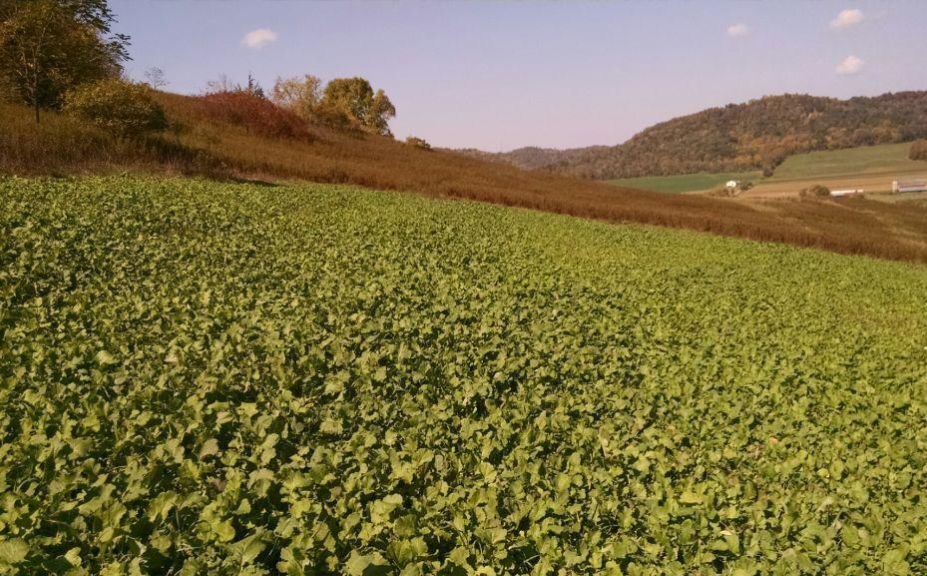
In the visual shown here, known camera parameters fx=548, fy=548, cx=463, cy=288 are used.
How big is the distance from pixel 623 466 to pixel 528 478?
141 centimetres

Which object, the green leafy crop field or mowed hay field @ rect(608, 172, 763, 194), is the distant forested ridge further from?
the green leafy crop field

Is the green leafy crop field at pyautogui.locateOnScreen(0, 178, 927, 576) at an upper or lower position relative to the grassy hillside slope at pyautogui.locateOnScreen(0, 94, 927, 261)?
lower

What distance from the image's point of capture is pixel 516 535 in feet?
14.4

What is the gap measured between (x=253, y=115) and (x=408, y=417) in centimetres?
4688

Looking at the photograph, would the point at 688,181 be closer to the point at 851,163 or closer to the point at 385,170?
the point at 851,163

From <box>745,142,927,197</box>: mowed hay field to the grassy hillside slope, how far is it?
31577 millimetres

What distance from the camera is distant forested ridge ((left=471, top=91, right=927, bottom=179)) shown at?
13450 centimetres

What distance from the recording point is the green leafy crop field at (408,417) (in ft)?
12.8

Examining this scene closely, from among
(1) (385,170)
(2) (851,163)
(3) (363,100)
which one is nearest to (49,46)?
(1) (385,170)

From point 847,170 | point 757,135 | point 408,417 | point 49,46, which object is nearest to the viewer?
point 408,417

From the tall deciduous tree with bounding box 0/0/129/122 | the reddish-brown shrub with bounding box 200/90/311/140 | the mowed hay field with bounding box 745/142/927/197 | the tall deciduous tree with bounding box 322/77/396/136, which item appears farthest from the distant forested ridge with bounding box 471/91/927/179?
the tall deciduous tree with bounding box 0/0/129/122

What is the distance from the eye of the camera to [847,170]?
109 m

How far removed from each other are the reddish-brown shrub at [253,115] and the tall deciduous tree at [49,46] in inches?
797

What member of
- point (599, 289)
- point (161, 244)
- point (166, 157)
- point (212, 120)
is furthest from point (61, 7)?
point (599, 289)
